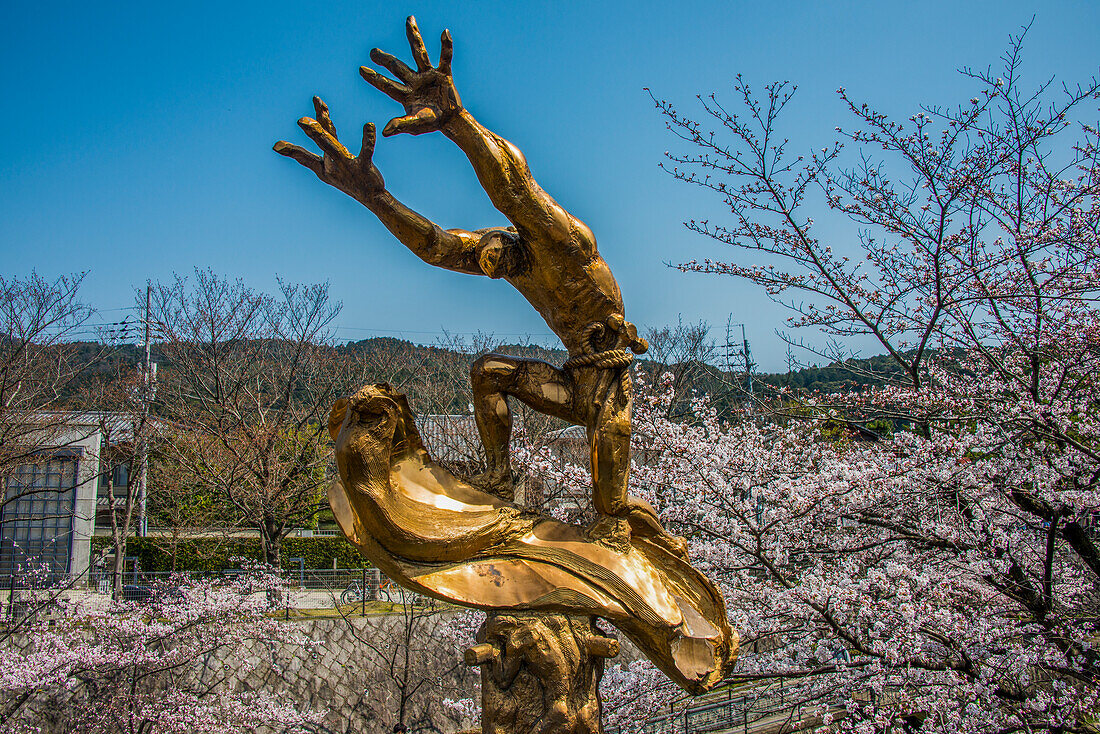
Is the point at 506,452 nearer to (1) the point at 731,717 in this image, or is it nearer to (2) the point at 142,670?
(1) the point at 731,717

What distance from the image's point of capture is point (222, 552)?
16.3 m

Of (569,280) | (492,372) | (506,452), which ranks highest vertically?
(569,280)

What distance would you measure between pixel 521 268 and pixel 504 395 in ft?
2.13

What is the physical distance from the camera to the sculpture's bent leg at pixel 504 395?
11.4ft

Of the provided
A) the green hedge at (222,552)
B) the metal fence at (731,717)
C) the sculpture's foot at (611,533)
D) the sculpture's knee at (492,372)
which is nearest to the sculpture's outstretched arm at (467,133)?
the sculpture's knee at (492,372)

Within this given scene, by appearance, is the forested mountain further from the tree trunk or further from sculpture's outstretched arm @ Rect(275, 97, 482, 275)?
sculpture's outstretched arm @ Rect(275, 97, 482, 275)

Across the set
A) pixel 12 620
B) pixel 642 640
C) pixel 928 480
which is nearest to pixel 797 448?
pixel 928 480


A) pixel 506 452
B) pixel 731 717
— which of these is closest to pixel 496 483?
pixel 506 452

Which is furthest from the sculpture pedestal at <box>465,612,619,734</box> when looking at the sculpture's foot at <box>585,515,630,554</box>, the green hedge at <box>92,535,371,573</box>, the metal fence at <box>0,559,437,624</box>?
the green hedge at <box>92,535,371,573</box>

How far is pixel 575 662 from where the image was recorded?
9.98 ft

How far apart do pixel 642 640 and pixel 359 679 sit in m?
9.02

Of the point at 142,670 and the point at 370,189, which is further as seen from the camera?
the point at 142,670

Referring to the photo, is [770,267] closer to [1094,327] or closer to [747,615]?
[1094,327]

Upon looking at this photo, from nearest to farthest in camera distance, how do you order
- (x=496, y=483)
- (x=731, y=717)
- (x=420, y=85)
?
(x=420, y=85) < (x=496, y=483) < (x=731, y=717)
